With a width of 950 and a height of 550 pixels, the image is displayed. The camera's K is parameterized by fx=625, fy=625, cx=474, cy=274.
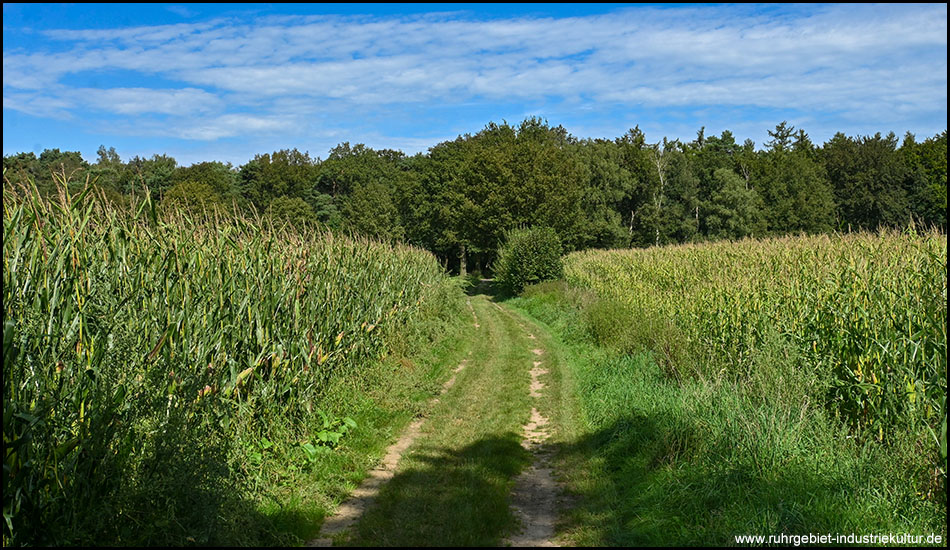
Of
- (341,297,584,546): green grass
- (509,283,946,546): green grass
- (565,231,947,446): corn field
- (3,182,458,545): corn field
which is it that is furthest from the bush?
(3,182,458,545): corn field

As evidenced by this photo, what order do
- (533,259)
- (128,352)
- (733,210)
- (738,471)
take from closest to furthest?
(128,352)
(738,471)
(533,259)
(733,210)

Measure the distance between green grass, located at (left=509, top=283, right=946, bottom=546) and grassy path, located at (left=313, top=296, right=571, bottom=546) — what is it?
44 centimetres

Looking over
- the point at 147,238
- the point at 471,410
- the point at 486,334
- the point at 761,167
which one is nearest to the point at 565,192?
the point at 486,334

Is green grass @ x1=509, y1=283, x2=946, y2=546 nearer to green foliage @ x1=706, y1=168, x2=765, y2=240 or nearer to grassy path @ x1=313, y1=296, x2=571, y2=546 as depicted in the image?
grassy path @ x1=313, y1=296, x2=571, y2=546

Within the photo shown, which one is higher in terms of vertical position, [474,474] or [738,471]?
[738,471]

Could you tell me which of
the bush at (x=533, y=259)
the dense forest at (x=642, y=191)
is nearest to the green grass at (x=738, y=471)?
the bush at (x=533, y=259)

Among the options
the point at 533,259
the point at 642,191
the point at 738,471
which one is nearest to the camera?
the point at 738,471

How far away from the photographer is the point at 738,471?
19.3ft

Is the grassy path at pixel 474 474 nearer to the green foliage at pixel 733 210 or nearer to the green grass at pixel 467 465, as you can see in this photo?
the green grass at pixel 467 465

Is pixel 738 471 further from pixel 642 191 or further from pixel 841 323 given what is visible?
pixel 642 191

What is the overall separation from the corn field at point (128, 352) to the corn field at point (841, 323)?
5.73 metres

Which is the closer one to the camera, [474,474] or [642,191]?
[474,474]

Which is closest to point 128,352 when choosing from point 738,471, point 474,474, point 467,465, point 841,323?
point 474,474

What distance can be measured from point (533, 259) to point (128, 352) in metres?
25.4
